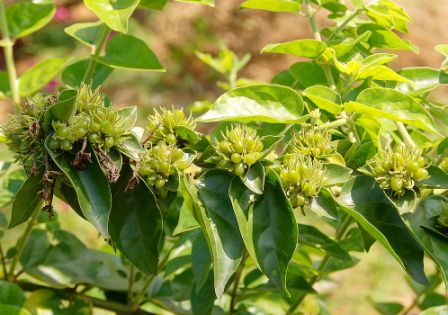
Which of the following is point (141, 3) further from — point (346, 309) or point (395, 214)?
point (346, 309)

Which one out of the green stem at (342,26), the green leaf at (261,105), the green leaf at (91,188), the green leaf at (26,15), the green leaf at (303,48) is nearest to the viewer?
the green leaf at (91,188)

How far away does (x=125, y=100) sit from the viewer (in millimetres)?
5383

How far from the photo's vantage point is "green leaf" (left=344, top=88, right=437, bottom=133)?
2.57 feet

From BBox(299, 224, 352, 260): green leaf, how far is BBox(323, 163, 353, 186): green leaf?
9.3 inches

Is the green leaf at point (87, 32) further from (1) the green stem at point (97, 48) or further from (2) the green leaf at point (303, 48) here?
(2) the green leaf at point (303, 48)

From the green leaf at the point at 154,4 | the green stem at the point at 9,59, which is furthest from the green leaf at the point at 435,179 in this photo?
the green stem at the point at 9,59

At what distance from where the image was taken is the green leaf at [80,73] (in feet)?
3.65

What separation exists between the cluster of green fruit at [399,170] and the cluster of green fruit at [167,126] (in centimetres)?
22

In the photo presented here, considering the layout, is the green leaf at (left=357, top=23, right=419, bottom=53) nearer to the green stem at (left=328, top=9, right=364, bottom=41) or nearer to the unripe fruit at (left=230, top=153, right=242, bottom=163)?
the green stem at (left=328, top=9, right=364, bottom=41)

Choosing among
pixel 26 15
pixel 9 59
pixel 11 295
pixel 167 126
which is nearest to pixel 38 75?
pixel 9 59

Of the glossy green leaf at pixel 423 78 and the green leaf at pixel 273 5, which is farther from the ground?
the green leaf at pixel 273 5

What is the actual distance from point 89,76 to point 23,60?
521 centimetres

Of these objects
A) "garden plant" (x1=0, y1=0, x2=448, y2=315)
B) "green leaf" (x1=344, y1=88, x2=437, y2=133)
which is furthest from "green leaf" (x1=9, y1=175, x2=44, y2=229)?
"green leaf" (x1=344, y1=88, x2=437, y2=133)

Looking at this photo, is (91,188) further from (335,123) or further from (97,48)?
(97,48)
